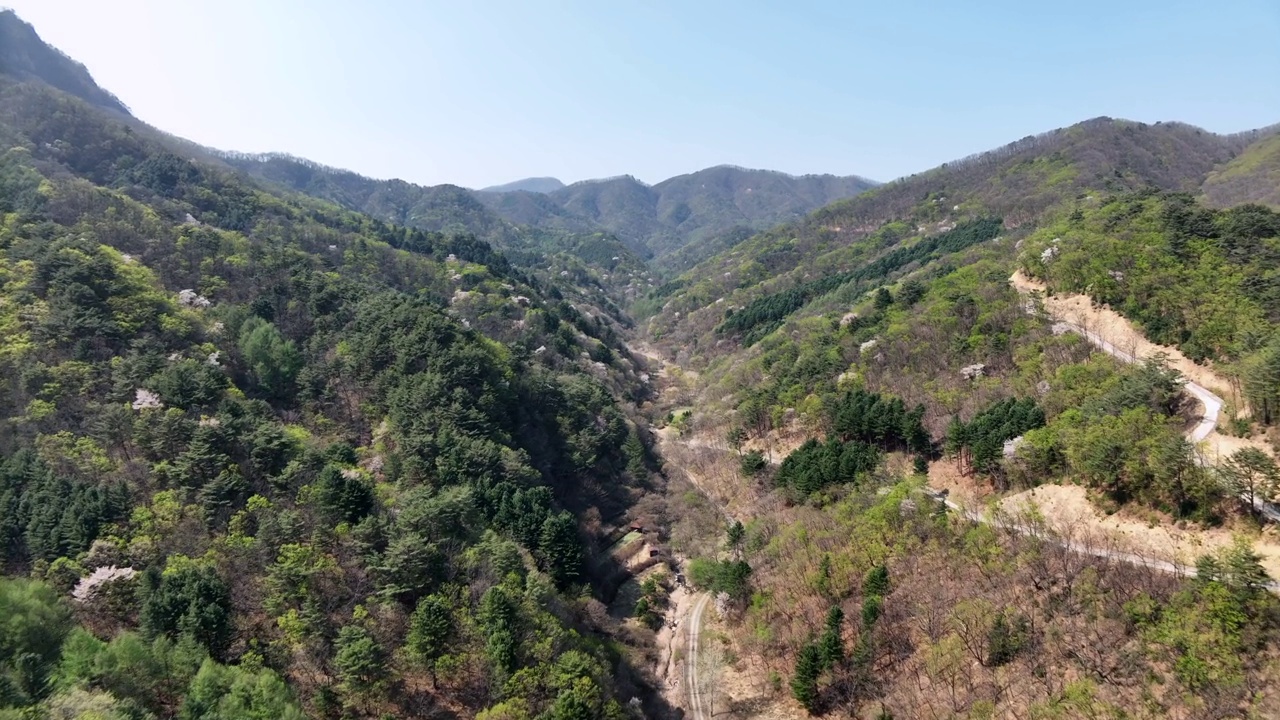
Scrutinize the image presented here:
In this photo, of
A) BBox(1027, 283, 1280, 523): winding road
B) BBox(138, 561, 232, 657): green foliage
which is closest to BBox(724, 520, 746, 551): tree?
BBox(1027, 283, 1280, 523): winding road

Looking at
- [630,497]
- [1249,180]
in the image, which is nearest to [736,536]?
[630,497]

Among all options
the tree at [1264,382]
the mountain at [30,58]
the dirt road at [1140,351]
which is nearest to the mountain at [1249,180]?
the dirt road at [1140,351]

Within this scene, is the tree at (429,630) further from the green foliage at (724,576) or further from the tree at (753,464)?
the tree at (753,464)

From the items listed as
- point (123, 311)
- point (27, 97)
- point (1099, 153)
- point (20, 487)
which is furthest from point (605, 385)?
point (1099, 153)

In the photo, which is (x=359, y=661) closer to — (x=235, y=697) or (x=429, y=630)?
(x=429, y=630)

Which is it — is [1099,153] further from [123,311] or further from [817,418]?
A: [123,311]

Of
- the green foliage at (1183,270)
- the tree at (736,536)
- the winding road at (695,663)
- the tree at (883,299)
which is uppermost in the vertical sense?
the green foliage at (1183,270)
